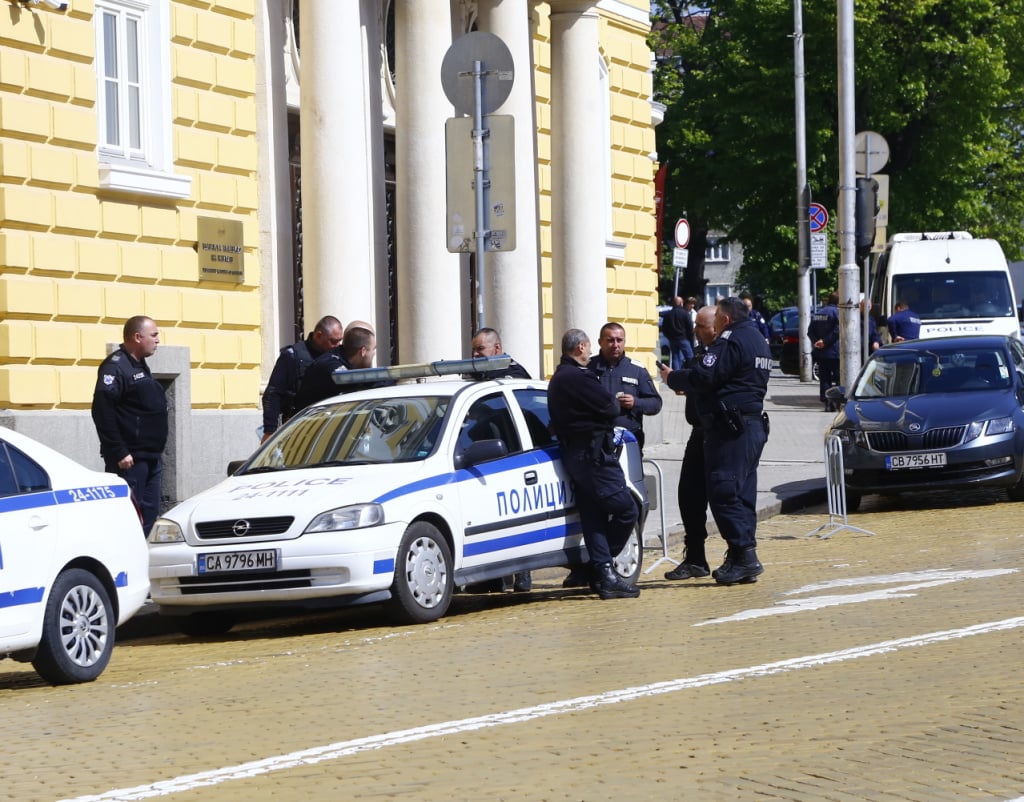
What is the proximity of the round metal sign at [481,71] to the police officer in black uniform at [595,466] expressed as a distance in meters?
2.32

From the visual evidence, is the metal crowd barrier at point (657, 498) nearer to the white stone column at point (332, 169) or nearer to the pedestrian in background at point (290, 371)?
the pedestrian in background at point (290, 371)

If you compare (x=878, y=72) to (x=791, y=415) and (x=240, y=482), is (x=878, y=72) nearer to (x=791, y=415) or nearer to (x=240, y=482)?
(x=791, y=415)

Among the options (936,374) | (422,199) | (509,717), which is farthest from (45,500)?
(936,374)

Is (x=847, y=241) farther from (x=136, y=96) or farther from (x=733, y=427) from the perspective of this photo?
(x=733, y=427)

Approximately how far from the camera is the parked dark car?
1875cm

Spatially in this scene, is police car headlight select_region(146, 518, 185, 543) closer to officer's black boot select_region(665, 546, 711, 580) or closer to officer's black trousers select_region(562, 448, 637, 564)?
officer's black trousers select_region(562, 448, 637, 564)

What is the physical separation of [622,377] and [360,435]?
2521mm

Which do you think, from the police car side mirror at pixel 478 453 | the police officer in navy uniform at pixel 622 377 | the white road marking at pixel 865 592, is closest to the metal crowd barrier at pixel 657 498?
the police officer in navy uniform at pixel 622 377

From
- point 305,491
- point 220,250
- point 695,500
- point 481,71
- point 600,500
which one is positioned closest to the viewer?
point 305,491

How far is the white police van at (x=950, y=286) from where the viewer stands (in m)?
32.7

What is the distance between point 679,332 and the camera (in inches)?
1528

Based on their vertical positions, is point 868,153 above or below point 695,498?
above

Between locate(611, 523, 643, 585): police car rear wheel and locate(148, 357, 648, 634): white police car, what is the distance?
12 millimetres

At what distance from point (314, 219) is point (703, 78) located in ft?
120
